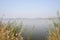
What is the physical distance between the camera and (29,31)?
13.6ft

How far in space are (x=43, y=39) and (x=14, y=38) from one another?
2.86 feet

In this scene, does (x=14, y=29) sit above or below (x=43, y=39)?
above

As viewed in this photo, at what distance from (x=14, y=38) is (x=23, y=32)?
0.25 metres

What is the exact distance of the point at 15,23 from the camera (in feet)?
13.8

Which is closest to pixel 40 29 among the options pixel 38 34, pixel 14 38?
pixel 38 34

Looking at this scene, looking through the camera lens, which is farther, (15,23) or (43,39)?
(43,39)

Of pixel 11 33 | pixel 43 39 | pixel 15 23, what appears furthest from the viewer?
pixel 43 39

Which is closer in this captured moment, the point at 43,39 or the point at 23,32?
the point at 23,32

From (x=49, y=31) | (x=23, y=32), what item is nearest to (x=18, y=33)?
(x=23, y=32)

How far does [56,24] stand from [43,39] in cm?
69

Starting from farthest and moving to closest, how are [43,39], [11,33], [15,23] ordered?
1. [43,39]
2. [15,23]
3. [11,33]

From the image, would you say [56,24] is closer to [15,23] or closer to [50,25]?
[50,25]

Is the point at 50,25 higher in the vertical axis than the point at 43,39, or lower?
higher

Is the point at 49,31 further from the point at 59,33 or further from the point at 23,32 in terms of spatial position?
the point at 23,32
